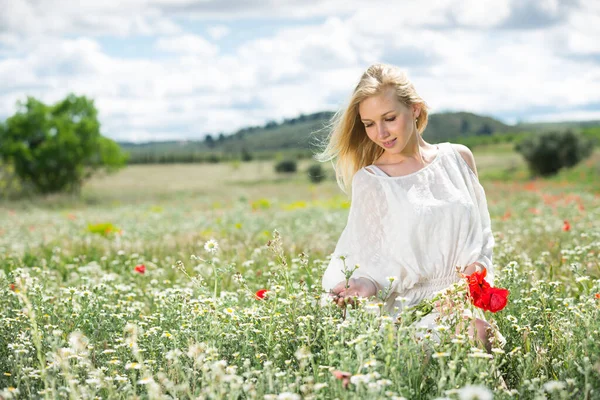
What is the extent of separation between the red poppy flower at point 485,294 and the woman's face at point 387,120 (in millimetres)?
1323

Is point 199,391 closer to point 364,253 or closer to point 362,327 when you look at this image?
point 362,327

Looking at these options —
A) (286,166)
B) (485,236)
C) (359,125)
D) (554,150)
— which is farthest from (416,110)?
(286,166)

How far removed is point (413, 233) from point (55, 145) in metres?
37.4

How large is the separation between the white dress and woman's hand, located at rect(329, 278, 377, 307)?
9 cm

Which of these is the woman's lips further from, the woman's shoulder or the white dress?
the woman's shoulder

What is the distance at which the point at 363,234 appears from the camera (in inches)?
180

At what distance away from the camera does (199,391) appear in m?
3.43

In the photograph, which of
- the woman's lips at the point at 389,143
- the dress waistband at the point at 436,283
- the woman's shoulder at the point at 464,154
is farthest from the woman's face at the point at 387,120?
the dress waistband at the point at 436,283

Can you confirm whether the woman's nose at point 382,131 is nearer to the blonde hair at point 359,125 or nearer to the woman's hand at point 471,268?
the blonde hair at point 359,125

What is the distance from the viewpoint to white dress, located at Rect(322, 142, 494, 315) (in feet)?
14.5

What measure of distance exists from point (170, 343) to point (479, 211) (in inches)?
98.3

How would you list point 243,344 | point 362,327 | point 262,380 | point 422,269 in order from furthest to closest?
point 422,269, point 243,344, point 362,327, point 262,380

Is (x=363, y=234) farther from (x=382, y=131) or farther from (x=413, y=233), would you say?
(x=382, y=131)

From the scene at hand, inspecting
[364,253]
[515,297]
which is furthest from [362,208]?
[515,297]
